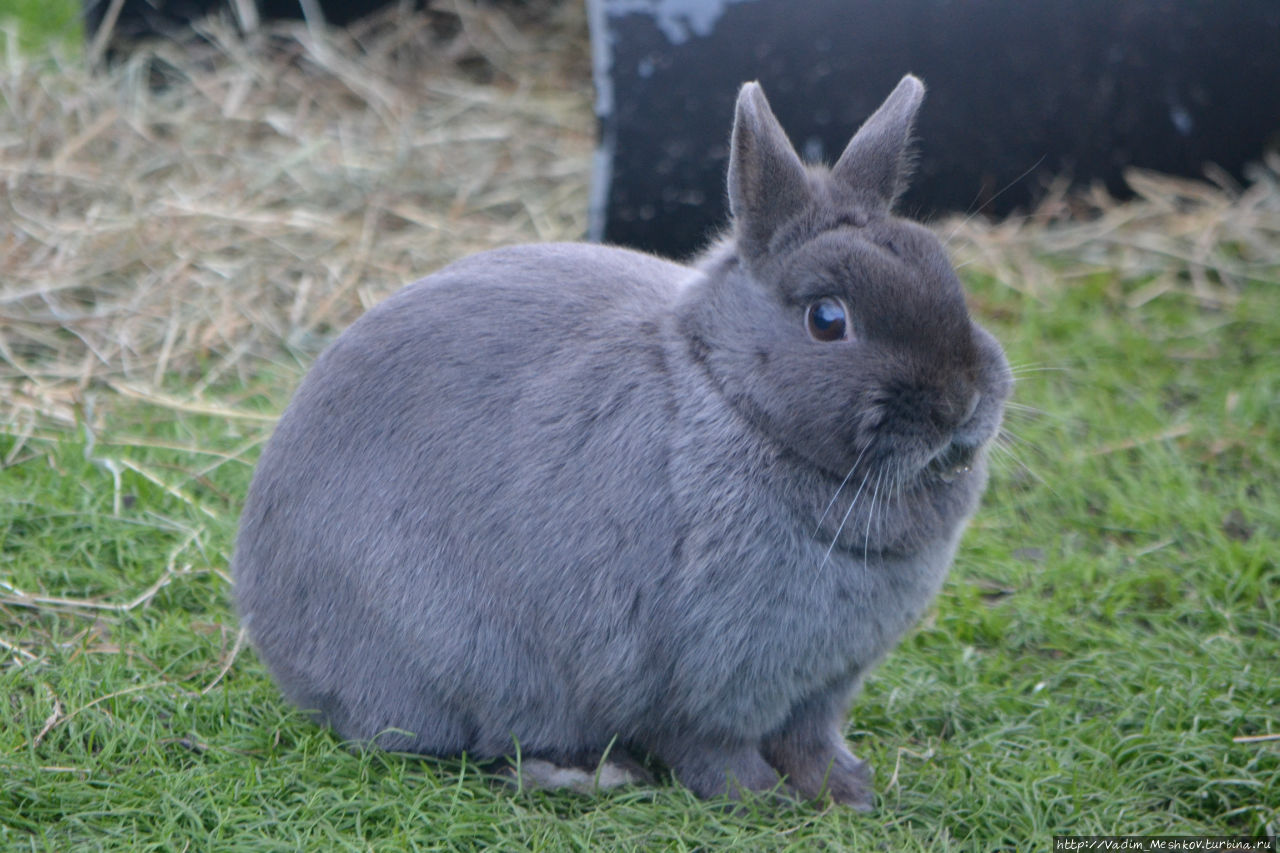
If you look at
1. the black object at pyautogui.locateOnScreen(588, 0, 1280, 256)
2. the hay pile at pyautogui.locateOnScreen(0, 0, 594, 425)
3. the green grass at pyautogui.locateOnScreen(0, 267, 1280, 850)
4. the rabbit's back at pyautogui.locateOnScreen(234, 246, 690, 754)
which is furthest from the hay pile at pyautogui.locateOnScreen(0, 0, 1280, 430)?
the rabbit's back at pyautogui.locateOnScreen(234, 246, 690, 754)

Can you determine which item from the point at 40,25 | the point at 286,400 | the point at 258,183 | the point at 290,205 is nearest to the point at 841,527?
the point at 286,400

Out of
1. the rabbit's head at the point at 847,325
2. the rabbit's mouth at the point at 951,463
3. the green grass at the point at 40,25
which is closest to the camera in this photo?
the rabbit's head at the point at 847,325

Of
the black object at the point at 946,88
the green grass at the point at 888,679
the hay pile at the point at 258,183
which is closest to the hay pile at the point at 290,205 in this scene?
the hay pile at the point at 258,183

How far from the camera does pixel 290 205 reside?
4.62 metres

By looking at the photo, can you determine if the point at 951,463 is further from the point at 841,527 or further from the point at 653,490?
the point at 653,490

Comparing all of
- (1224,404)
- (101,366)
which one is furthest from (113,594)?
(1224,404)

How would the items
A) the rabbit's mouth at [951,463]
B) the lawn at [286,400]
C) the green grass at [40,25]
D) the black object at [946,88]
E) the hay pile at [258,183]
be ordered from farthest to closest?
the green grass at [40,25] < the black object at [946,88] < the hay pile at [258,183] < the lawn at [286,400] < the rabbit's mouth at [951,463]

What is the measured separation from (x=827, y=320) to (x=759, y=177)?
0.26 meters

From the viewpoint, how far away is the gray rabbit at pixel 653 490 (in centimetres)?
208

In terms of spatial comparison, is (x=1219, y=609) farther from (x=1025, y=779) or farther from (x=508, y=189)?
(x=508, y=189)

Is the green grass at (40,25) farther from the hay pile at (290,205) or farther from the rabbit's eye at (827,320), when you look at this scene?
the rabbit's eye at (827,320)

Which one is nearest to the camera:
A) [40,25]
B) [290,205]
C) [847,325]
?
[847,325]

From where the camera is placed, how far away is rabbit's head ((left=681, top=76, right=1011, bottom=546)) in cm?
202

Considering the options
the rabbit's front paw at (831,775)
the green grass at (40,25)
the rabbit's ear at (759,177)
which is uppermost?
the green grass at (40,25)
